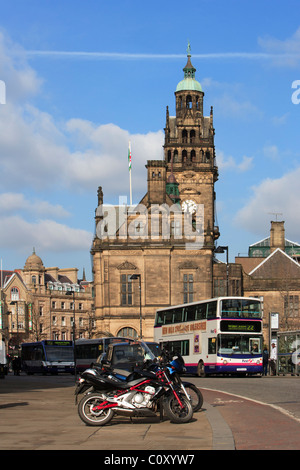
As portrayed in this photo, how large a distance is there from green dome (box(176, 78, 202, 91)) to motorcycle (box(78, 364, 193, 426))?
297 feet

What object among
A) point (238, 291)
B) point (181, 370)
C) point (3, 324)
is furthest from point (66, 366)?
point (3, 324)

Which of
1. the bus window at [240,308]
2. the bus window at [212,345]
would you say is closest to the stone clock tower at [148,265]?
the bus window at [212,345]

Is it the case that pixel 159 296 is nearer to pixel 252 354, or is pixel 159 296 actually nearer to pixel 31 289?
pixel 252 354

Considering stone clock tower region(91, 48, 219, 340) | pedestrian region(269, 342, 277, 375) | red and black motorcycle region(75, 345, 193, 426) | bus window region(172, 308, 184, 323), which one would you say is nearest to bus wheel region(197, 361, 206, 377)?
bus window region(172, 308, 184, 323)

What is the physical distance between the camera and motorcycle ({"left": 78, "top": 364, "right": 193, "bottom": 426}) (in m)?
14.9

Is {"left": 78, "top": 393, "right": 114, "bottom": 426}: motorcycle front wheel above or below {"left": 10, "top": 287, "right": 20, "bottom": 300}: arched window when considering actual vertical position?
above

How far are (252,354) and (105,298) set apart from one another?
40.1 meters

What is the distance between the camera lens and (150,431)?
46.0 ft

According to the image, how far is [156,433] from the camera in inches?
538

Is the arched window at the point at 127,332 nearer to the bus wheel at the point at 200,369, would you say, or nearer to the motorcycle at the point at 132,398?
the bus wheel at the point at 200,369

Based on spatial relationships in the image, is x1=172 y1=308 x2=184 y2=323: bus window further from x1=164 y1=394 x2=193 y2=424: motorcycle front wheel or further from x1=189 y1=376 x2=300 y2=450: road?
x1=164 y1=394 x2=193 y2=424: motorcycle front wheel

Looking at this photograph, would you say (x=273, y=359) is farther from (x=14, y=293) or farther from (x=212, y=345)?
(x=14, y=293)

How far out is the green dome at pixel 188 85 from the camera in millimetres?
103250
